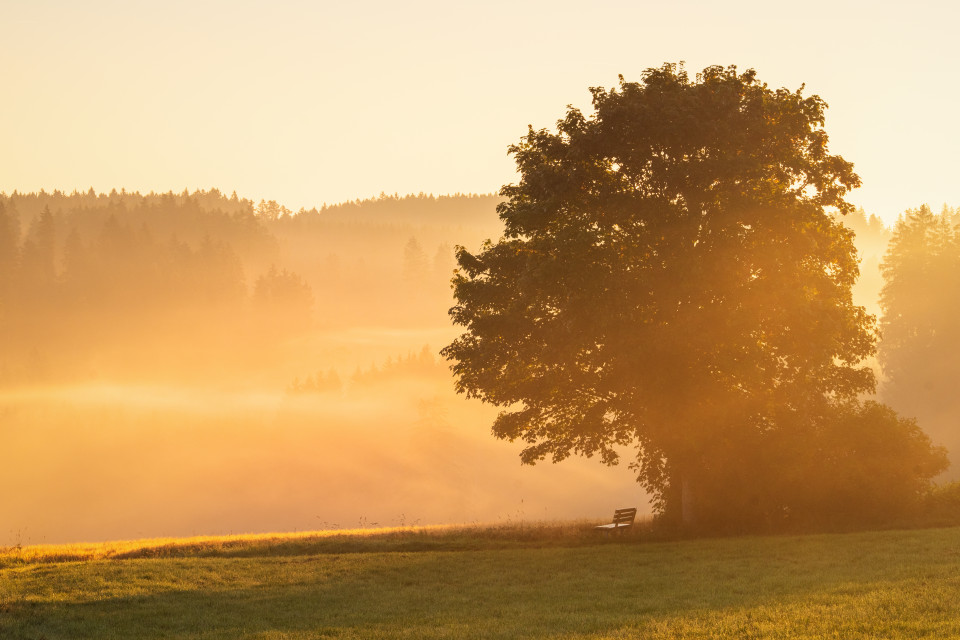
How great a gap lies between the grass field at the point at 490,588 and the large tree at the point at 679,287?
14.5ft

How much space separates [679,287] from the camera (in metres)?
31.5

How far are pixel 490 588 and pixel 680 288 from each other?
1306 cm

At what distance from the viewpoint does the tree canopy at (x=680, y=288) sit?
3175 cm

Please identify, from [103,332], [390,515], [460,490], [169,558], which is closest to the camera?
[169,558]

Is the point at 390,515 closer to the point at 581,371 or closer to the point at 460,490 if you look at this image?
the point at 460,490

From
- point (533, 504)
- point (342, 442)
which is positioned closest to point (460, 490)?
point (533, 504)

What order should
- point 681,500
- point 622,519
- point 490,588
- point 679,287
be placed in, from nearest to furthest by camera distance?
point 490,588
point 679,287
point 622,519
point 681,500

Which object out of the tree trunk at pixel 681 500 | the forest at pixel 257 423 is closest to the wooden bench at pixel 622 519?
the tree trunk at pixel 681 500

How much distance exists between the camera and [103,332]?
192m

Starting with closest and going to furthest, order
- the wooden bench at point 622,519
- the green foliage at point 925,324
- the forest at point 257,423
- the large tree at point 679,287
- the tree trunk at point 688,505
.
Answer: the large tree at point 679,287 < the wooden bench at point 622,519 < the tree trunk at point 688,505 < the green foliage at point 925,324 < the forest at point 257,423

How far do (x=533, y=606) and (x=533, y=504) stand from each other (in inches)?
3758

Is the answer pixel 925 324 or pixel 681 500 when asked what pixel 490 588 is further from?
pixel 925 324

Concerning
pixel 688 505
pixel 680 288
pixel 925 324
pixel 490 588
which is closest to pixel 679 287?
pixel 680 288

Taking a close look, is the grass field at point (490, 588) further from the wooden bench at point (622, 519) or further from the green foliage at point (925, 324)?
the green foliage at point (925, 324)
